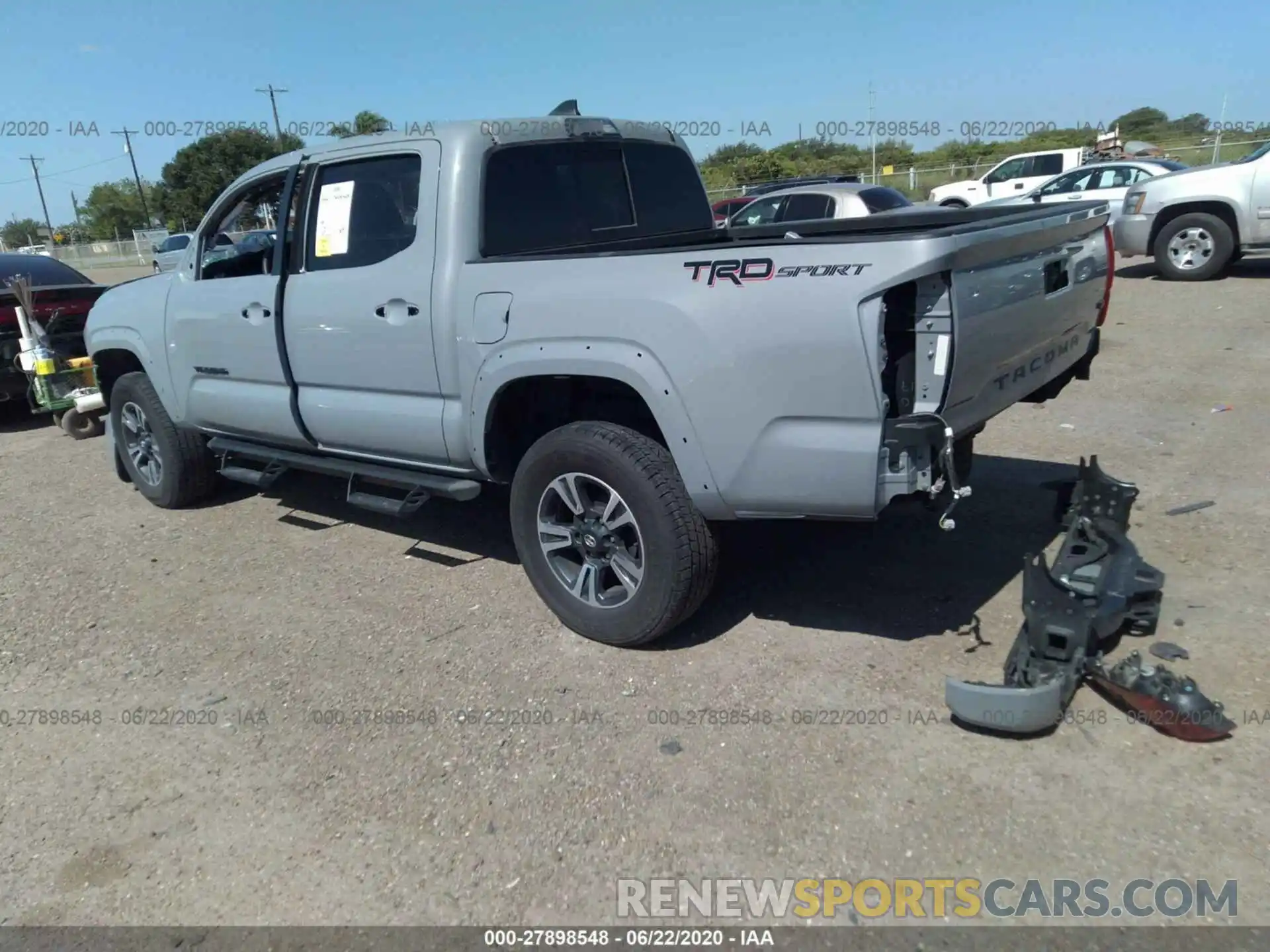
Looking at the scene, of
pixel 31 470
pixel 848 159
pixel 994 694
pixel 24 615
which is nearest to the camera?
pixel 994 694

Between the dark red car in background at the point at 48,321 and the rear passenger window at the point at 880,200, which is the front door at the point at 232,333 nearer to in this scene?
the dark red car in background at the point at 48,321

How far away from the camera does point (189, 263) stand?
5.46 m

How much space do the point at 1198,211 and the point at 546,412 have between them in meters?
10.9

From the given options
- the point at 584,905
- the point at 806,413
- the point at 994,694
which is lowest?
the point at 584,905

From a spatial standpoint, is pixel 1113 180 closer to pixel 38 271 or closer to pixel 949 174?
pixel 38 271

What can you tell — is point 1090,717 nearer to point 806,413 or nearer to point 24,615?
point 806,413

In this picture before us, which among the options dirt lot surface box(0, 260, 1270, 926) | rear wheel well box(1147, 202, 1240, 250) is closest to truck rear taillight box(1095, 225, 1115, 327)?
dirt lot surface box(0, 260, 1270, 926)

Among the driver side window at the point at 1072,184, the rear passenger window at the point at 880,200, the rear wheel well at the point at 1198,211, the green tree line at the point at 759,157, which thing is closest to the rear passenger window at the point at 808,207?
the rear passenger window at the point at 880,200

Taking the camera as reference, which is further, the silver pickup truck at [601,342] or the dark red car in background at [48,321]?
the dark red car in background at [48,321]

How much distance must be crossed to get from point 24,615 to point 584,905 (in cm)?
362

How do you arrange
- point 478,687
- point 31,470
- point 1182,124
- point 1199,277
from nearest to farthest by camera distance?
point 478,687, point 31,470, point 1199,277, point 1182,124

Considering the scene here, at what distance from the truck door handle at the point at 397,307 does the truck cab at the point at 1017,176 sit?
18611mm

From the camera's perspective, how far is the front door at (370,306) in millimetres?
4051

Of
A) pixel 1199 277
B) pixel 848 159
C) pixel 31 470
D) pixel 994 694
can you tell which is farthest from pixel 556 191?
pixel 848 159
